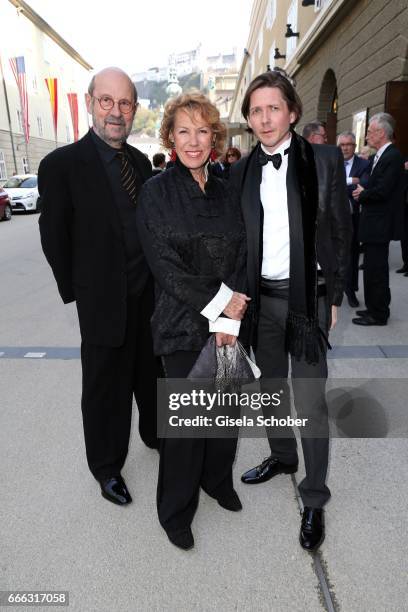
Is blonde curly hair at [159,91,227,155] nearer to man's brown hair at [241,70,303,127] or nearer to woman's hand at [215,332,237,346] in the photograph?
man's brown hair at [241,70,303,127]

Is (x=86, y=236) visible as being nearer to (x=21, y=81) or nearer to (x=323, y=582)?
(x=323, y=582)

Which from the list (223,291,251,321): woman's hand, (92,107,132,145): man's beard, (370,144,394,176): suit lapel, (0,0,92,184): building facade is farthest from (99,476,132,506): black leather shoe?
(0,0,92,184): building facade

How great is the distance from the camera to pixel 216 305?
184 centimetres

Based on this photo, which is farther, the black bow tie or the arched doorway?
the arched doorway

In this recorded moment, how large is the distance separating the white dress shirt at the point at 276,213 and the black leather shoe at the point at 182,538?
4.16 ft

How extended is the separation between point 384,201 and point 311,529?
3636mm

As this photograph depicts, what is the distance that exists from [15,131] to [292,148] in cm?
3555

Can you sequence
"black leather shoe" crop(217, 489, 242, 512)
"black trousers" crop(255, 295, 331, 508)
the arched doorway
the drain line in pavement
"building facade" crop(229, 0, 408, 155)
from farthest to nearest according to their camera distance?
the arched doorway
"building facade" crop(229, 0, 408, 155)
"black leather shoe" crop(217, 489, 242, 512)
"black trousers" crop(255, 295, 331, 508)
the drain line in pavement

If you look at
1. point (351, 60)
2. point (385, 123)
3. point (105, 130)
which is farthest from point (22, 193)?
point (105, 130)

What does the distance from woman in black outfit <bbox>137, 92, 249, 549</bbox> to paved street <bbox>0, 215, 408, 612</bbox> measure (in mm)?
209

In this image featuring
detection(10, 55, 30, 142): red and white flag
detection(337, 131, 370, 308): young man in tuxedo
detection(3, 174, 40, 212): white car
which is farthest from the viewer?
detection(10, 55, 30, 142): red and white flag

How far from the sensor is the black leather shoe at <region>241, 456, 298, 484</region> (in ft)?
8.14

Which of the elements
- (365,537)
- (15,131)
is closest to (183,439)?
(365,537)

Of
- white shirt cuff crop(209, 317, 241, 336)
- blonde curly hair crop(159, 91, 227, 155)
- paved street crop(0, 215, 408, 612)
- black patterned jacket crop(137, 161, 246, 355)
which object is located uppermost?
blonde curly hair crop(159, 91, 227, 155)
